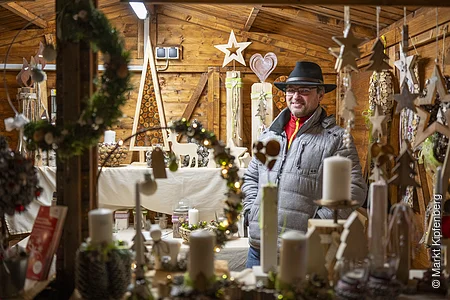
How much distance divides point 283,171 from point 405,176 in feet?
3.06

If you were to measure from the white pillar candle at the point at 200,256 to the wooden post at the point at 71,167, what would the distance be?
49 cm

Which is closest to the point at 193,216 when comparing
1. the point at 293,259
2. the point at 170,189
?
the point at 170,189

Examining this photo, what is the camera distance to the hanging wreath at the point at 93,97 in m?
1.49

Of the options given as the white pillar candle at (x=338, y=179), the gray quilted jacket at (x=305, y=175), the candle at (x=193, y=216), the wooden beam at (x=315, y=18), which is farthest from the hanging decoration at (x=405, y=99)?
the wooden beam at (x=315, y=18)

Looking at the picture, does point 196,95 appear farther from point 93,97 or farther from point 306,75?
point 93,97

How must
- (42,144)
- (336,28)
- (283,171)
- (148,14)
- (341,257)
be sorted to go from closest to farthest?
(341,257) < (42,144) < (283,171) < (336,28) < (148,14)

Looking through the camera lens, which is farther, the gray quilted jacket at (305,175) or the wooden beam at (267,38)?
the wooden beam at (267,38)

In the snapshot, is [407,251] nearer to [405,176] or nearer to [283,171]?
[405,176]

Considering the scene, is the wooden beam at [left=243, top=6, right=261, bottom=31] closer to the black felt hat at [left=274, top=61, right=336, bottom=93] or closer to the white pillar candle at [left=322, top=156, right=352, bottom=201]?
the black felt hat at [left=274, top=61, right=336, bottom=93]

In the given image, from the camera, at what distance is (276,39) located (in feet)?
16.2

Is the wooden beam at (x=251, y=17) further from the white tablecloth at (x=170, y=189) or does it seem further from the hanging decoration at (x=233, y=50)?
the white tablecloth at (x=170, y=189)

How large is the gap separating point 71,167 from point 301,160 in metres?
1.18

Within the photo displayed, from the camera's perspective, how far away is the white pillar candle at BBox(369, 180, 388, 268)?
144 cm

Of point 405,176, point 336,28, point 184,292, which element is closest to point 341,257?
point 405,176
